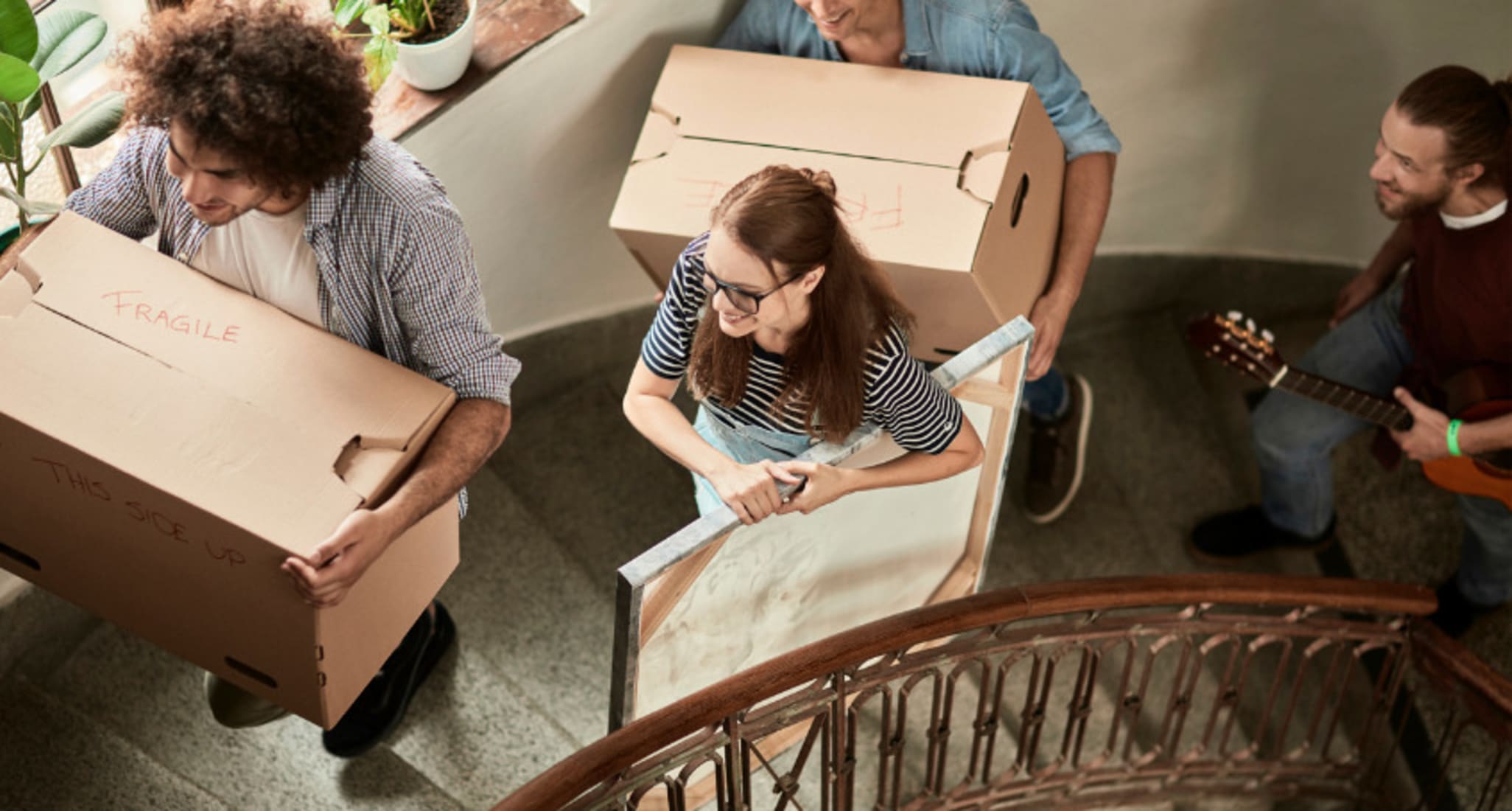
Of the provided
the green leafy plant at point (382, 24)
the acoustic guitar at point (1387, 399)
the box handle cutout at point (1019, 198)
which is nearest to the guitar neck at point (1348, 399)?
the acoustic guitar at point (1387, 399)

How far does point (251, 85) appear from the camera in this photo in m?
1.69

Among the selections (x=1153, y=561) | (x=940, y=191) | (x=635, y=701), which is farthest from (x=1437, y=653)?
(x=635, y=701)

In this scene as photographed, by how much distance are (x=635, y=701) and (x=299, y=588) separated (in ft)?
1.99

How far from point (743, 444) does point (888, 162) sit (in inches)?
20.4

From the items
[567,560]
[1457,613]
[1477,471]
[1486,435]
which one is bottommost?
[1457,613]

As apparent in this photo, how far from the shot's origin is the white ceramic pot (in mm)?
2363

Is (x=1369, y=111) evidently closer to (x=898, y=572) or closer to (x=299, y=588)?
(x=898, y=572)

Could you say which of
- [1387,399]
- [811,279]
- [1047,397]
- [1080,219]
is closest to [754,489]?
[811,279]

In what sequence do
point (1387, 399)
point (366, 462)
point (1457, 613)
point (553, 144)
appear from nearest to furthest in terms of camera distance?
point (366, 462) < point (553, 144) < point (1387, 399) < point (1457, 613)

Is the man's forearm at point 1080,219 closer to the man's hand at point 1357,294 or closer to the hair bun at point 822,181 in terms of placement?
the hair bun at point 822,181

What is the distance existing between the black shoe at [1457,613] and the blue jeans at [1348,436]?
0.03 metres

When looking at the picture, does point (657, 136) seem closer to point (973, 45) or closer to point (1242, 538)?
point (973, 45)

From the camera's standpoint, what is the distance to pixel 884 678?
2.23 metres

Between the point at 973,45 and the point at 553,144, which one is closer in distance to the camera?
the point at 973,45
